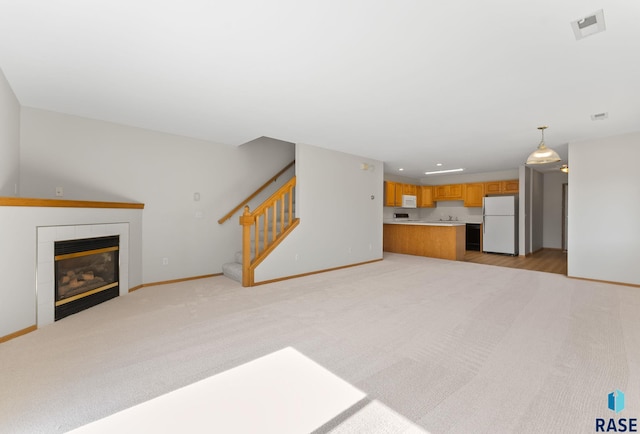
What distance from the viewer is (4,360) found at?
203 centimetres

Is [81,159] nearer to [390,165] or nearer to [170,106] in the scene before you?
[170,106]

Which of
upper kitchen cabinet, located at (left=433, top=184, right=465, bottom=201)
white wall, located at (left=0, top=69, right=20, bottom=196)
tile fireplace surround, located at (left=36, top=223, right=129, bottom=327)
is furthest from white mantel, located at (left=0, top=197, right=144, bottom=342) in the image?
upper kitchen cabinet, located at (left=433, top=184, right=465, bottom=201)

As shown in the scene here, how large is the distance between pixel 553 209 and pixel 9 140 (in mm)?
12254

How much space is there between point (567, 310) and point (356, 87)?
11.9ft

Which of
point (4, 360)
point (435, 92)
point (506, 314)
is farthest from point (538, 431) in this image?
point (4, 360)

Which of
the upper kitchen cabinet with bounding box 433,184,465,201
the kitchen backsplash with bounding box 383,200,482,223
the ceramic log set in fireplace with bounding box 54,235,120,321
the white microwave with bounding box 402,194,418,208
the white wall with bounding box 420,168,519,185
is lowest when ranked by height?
the ceramic log set in fireplace with bounding box 54,235,120,321

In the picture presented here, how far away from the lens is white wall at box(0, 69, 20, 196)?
2.60 metres

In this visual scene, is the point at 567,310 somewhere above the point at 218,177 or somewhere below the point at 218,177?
below

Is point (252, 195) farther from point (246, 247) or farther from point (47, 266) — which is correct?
point (47, 266)

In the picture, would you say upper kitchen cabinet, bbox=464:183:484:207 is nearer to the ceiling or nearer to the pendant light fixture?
the ceiling

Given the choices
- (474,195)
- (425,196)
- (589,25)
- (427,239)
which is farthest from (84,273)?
(474,195)

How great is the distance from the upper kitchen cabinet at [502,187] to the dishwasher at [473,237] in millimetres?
1124

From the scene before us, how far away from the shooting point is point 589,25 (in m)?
1.80

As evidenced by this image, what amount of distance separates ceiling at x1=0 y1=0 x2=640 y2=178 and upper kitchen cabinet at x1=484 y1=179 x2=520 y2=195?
3.63 m
